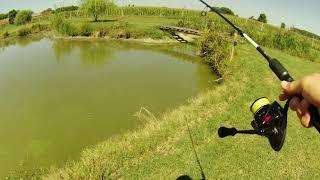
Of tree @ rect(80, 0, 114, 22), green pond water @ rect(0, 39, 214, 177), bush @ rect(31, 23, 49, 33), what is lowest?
green pond water @ rect(0, 39, 214, 177)

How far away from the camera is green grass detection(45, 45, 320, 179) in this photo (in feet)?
24.5

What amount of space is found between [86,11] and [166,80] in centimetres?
2829

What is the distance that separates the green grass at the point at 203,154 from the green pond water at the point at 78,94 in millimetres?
2311

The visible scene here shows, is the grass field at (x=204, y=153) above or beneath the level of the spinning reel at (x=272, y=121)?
beneath

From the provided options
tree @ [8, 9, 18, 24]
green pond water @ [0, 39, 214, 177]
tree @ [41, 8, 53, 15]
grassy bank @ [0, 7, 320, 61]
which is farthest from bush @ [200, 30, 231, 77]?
tree @ [41, 8, 53, 15]

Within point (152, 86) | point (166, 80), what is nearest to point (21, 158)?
point (152, 86)

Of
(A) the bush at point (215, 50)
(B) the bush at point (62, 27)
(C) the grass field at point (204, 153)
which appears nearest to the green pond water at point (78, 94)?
(A) the bush at point (215, 50)

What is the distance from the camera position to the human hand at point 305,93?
204 centimetres

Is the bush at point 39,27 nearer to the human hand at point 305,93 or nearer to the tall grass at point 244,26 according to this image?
the tall grass at point 244,26

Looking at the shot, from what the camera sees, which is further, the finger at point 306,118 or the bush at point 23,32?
the bush at point 23,32

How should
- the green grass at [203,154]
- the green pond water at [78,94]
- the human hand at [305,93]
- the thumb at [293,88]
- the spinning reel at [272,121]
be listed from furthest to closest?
the green pond water at [78,94] → the green grass at [203,154] → the spinning reel at [272,121] → the thumb at [293,88] → the human hand at [305,93]

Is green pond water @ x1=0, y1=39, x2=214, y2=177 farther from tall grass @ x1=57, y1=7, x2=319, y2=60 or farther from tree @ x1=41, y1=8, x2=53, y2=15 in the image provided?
tree @ x1=41, y1=8, x2=53, y2=15

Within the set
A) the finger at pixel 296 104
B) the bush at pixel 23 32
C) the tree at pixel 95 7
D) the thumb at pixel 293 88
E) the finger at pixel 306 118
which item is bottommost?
the bush at pixel 23 32

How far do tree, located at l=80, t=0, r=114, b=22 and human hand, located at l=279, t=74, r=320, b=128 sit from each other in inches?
1693
